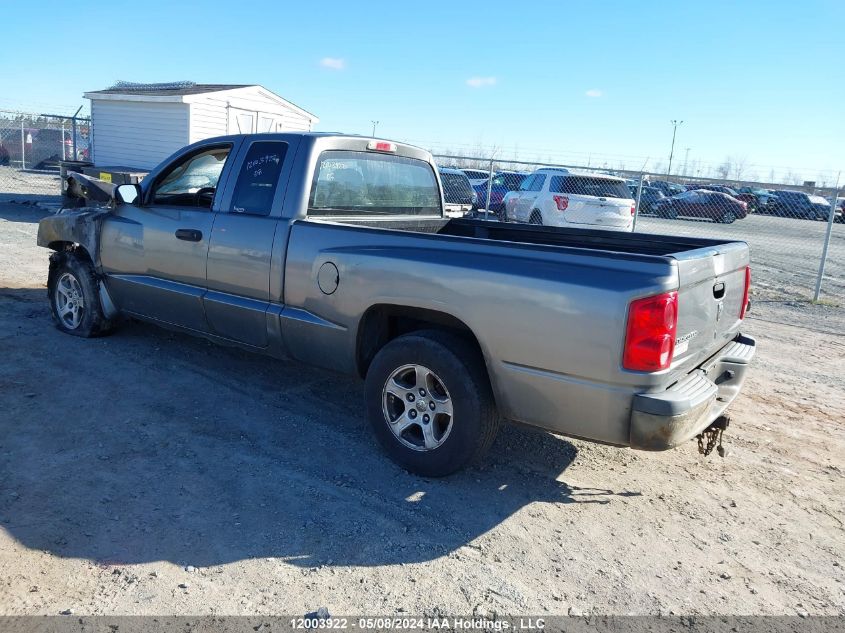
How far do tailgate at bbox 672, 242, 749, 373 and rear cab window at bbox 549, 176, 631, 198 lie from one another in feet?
32.2

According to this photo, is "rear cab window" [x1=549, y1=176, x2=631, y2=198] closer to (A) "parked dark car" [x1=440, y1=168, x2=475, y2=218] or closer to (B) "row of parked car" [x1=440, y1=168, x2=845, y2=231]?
(B) "row of parked car" [x1=440, y1=168, x2=845, y2=231]

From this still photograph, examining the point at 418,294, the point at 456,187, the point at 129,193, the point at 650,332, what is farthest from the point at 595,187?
the point at 650,332

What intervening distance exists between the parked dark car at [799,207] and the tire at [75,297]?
93.1 ft

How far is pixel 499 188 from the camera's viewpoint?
69.8 feet

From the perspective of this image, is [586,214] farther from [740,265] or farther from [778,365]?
[740,265]

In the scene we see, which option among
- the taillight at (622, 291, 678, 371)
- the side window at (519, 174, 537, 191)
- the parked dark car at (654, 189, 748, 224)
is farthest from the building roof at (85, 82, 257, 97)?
the taillight at (622, 291, 678, 371)

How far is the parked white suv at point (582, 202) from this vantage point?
530 inches

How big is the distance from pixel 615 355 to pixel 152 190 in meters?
4.17

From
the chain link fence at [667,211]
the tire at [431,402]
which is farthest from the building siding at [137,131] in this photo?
the tire at [431,402]

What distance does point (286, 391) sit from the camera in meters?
5.28

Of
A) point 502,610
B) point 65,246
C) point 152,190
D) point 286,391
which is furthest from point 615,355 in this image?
point 65,246

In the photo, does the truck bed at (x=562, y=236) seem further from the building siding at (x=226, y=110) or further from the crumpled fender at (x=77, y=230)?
the building siding at (x=226, y=110)

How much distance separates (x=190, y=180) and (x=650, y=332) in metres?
4.20

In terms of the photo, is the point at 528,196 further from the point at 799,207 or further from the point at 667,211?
the point at 799,207
